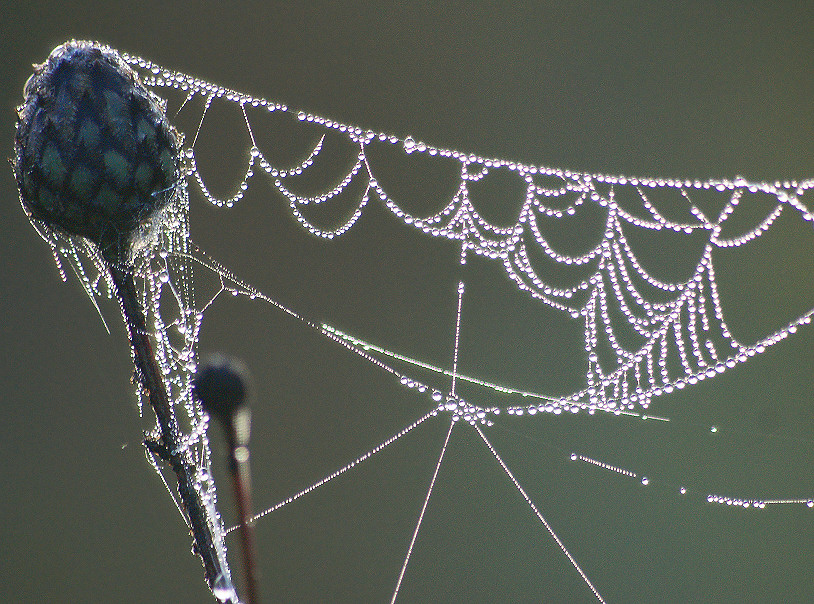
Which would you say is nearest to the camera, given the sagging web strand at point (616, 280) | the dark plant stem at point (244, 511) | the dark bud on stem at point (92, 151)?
the dark plant stem at point (244, 511)

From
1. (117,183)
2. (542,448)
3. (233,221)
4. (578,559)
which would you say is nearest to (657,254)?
(542,448)

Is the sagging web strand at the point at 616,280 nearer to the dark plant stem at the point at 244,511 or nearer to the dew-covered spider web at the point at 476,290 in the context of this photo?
the dew-covered spider web at the point at 476,290

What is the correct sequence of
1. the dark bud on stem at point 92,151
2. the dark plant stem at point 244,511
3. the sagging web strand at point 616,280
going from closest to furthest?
the dark plant stem at point 244,511 < the dark bud on stem at point 92,151 < the sagging web strand at point 616,280

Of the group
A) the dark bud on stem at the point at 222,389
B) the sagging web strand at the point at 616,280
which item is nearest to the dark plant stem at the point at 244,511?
the dark bud on stem at the point at 222,389

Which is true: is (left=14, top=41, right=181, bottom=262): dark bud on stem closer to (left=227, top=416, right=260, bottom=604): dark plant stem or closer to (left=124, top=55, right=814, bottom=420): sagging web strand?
(left=227, top=416, right=260, bottom=604): dark plant stem

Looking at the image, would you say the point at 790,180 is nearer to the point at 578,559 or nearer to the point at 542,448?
the point at 542,448
